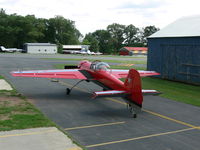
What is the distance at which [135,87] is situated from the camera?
11641 millimetres

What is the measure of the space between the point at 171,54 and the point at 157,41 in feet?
8.91

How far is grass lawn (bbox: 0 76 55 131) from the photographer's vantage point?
10.6 meters

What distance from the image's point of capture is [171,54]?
26.8 meters

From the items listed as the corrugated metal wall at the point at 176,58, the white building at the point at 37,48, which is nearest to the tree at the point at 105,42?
the white building at the point at 37,48

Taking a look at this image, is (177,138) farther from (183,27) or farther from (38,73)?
(183,27)

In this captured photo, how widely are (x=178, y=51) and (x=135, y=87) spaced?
16.0 meters

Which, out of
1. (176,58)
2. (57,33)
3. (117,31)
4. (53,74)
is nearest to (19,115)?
(53,74)

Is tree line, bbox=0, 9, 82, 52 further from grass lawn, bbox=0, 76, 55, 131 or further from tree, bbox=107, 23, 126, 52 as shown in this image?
grass lawn, bbox=0, 76, 55, 131

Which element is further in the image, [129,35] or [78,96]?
[129,35]

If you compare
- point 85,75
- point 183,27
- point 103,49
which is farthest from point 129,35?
point 85,75

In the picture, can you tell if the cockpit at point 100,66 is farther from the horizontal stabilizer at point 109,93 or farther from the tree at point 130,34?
the tree at point 130,34

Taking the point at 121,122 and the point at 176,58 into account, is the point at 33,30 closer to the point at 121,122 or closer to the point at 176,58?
the point at 176,58

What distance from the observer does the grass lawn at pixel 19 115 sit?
34.7 ft

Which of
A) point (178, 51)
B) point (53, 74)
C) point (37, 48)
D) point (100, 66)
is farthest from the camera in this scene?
point (37, 48)
